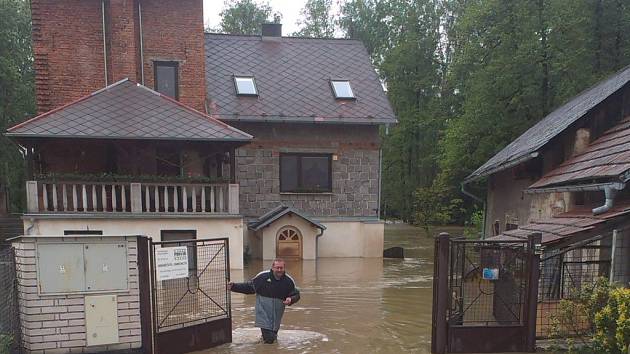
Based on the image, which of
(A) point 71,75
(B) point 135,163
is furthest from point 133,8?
(B) point 135,163

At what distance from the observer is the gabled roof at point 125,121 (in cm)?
1284

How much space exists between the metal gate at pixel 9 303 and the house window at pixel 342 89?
13571mm

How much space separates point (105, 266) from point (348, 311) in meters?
5.29

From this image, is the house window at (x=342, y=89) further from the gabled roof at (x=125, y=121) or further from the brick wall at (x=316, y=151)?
the gabled roof at (x=125, y=121)

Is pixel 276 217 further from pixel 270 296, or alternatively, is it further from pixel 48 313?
pixel 48 313

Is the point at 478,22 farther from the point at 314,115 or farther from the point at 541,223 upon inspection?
the point at 541,223

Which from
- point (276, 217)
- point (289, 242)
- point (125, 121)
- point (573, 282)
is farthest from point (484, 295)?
point (125, 121)

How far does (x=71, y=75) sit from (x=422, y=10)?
99.0 ft

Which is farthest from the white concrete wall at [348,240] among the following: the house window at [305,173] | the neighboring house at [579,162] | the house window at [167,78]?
the house window at [167,78]

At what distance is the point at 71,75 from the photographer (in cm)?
1588

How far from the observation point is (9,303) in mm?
6062

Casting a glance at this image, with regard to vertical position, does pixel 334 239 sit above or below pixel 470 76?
below

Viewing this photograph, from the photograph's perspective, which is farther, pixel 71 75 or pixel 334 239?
pixel 334 239

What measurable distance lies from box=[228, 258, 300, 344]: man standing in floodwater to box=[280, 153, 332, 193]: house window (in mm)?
10101
